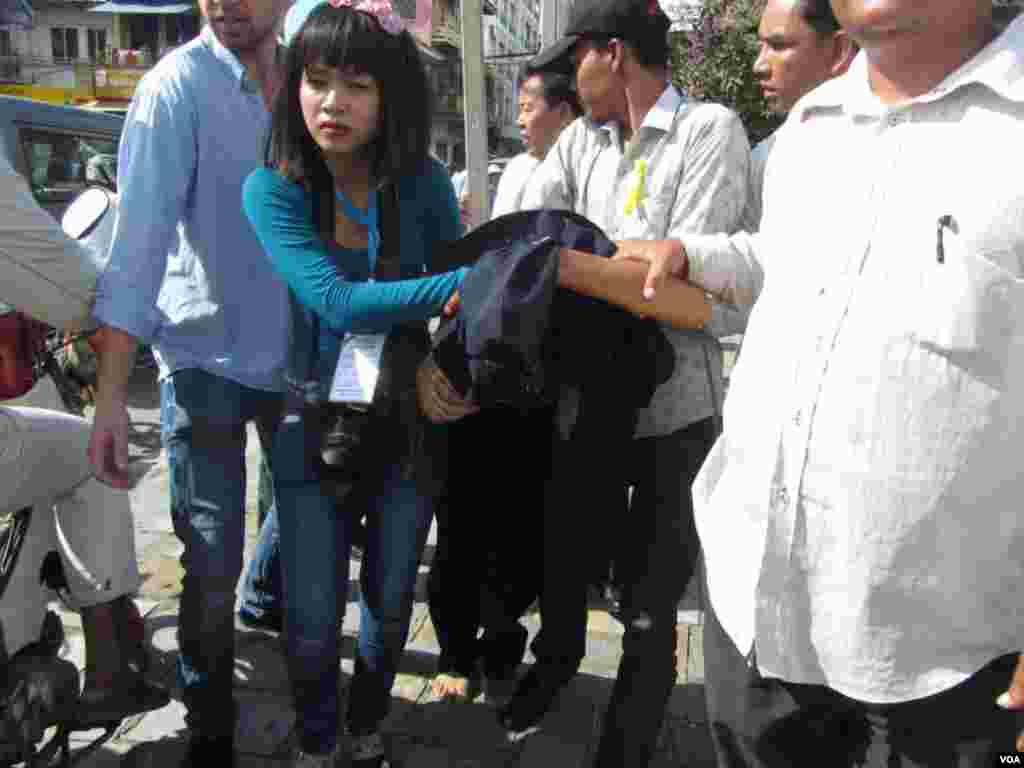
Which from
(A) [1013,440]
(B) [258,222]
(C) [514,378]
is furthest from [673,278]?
(B) [258,222]

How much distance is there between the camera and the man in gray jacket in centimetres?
196

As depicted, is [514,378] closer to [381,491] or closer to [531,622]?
[381,491]

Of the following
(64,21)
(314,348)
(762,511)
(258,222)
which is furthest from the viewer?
(64,21)

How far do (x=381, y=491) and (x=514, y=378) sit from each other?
1.69 feet

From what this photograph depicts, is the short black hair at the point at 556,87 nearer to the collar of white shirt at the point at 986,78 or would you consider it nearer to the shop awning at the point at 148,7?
the collar of white shirt at the point at 986,78

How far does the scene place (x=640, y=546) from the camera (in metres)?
2.27

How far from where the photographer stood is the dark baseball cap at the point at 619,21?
2.27m

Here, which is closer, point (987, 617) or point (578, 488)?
point (987, 617)

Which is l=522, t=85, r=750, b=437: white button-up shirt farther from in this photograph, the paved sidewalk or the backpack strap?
the paved sidewalk

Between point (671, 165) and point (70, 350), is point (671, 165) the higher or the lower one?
the higher one

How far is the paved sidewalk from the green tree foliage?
6492 mm

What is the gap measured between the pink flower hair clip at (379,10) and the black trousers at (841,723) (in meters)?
1.41

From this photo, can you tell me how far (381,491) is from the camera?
2215 mm

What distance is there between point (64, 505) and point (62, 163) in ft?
18.7
